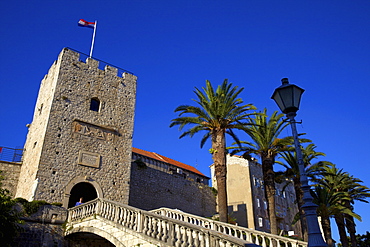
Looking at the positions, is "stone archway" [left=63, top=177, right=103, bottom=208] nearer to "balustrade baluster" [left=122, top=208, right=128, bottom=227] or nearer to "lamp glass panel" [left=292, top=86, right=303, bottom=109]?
Answer: "balustrade baluster" [left=122, top=208, right=128, bottom=227]

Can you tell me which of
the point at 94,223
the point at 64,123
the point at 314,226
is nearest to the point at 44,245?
the point at 94,223

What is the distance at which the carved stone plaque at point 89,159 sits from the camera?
19594 mm

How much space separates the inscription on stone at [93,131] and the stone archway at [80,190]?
2.95 meters

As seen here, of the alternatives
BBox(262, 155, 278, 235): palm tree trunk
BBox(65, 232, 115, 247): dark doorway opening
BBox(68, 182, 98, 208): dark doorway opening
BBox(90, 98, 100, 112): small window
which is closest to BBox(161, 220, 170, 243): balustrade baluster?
BBox(65, 232, 115, 247): dark doorway opening

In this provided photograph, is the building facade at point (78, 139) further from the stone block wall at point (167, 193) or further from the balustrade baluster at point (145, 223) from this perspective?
the balustrade baluster at point (145, 223)

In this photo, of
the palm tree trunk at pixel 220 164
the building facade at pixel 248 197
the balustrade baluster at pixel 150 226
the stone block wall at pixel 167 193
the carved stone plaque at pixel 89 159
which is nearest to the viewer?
the balustrade baluster at pixel 150 226

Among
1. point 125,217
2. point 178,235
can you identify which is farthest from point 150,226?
point 125,217

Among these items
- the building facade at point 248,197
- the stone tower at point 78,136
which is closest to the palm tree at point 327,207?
the building facade at point 248,197

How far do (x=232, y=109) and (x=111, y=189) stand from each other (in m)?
8.99

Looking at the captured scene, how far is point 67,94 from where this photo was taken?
68.0ft

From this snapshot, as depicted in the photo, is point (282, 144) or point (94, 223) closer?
point (94, 223)

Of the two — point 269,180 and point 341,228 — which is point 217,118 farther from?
point 341,228

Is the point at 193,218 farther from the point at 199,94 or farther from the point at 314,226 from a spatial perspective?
the point at 314,226

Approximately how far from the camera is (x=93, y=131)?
68.5 ft
